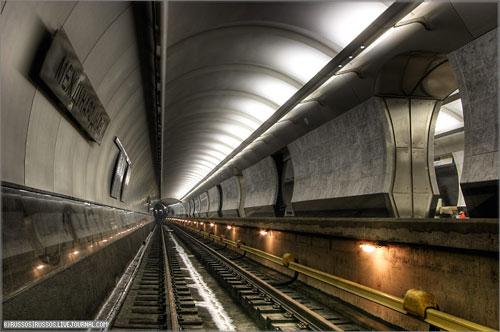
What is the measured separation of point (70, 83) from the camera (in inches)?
251

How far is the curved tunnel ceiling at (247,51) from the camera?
28.2ft

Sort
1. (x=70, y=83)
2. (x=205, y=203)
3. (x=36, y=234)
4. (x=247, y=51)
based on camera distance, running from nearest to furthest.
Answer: (x=36, y=234), (x=70, y=83), (x=247, y=51), (x=205, y=203)

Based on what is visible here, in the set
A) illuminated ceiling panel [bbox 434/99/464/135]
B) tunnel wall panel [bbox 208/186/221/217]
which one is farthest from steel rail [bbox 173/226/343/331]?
tunnel wall panel [bbox 208/186/221/217]

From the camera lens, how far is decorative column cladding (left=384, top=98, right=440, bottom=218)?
29.9 ft

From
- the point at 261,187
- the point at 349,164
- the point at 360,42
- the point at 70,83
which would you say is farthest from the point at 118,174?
the point at 360,42

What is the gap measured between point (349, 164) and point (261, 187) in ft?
34.4

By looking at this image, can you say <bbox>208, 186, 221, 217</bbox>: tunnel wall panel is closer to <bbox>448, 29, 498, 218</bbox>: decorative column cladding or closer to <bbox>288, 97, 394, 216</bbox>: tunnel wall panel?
<bbox>288, 97, 394, 216</bbox>: tunnel wall panel

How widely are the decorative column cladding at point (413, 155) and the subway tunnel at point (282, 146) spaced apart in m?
0.03

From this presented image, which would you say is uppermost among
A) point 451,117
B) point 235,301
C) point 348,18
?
point 348,18

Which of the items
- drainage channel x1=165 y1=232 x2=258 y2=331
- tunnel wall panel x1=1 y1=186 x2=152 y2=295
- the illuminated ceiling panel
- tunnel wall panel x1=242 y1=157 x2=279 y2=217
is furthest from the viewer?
tunnel wall panel x1=242 y1=157 x2=279 y2=217

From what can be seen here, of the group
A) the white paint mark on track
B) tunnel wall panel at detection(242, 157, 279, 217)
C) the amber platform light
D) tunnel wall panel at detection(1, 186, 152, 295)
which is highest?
tunnel wall panel at detection(242, 157, 279, 217)

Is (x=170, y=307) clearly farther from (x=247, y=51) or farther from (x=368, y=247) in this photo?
(x=247, y=51)

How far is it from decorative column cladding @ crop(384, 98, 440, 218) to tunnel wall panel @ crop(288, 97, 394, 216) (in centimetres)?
21

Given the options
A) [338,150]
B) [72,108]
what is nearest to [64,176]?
[72,108]
